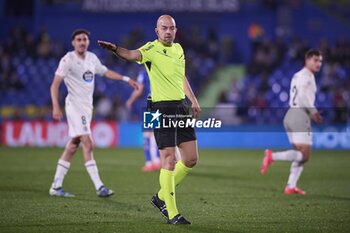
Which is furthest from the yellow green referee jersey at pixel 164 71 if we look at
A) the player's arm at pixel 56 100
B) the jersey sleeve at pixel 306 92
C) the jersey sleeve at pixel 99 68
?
the jersey sleeve at pixel 306 92

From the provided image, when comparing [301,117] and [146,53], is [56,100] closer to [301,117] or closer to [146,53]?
[146,53]

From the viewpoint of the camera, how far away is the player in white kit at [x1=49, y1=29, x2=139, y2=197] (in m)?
11.3

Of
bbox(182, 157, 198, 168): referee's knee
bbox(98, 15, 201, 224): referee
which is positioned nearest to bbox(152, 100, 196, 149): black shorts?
bbox(98, 15, 201, 224): referee

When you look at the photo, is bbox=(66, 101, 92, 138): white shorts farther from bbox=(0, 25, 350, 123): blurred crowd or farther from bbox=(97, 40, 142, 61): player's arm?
bbox=(0, 25, 350, 123): blurred crowd

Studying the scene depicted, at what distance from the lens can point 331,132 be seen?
2416 centimetres

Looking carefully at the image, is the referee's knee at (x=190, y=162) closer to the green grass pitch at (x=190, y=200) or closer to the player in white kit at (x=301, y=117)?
the green grass pitch at (x=190, y=200)

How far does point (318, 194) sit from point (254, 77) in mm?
16045

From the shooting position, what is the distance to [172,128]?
8477 mm

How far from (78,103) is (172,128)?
134 inches

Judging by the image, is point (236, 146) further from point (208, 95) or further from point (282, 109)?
point (208, 95)

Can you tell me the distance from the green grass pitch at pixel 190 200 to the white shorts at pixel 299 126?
939 millimetres

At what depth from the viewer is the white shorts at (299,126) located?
12.2 m

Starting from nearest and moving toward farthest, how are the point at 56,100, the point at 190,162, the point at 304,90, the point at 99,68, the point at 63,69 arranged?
1. the point at 190,162
2. the point at 56,100
3. the point at 63,69
4. the point at 99,68
5. the point at 304,90

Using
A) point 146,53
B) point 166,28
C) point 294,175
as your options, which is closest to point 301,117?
point 294,175
